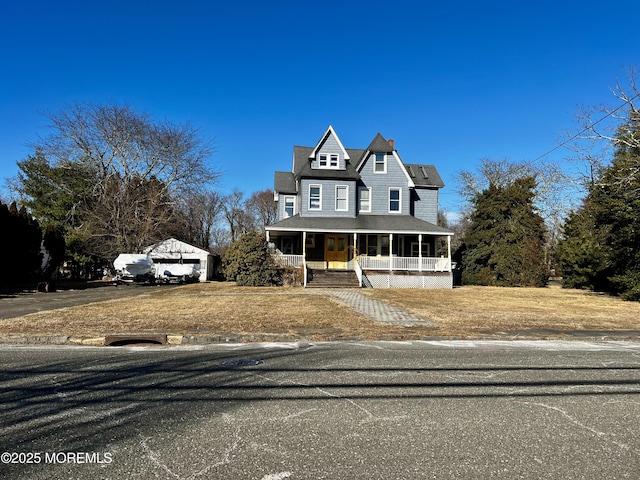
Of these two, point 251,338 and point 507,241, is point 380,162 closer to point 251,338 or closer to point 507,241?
point 507,241

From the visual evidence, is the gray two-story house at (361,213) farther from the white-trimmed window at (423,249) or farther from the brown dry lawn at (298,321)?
the brown dry lawn at (298,321)

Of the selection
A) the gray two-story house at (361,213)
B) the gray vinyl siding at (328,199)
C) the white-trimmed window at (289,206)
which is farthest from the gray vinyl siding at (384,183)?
the white-trimmed window at (289,206)

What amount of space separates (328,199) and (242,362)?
22447 mm

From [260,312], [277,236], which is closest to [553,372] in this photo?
[260,312]

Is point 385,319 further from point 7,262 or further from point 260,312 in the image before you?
point 7,262

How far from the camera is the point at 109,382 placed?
16.9 ft

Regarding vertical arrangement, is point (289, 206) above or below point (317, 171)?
below

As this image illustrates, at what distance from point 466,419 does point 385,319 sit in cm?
722

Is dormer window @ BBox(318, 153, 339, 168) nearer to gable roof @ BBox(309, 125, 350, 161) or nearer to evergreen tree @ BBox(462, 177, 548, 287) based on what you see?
gable roof @ BBox(309, 125, 350, 161)

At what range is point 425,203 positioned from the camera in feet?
101

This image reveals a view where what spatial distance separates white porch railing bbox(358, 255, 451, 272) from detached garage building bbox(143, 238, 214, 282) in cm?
1530

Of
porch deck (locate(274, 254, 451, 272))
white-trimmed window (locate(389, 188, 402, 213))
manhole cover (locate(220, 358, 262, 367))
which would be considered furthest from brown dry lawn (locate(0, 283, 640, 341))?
white-trimmed window (locate(389, 188, 402, 213))

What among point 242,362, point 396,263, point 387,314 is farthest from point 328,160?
point 242,362

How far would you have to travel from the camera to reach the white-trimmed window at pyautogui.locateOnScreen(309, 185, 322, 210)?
92.5 ft
